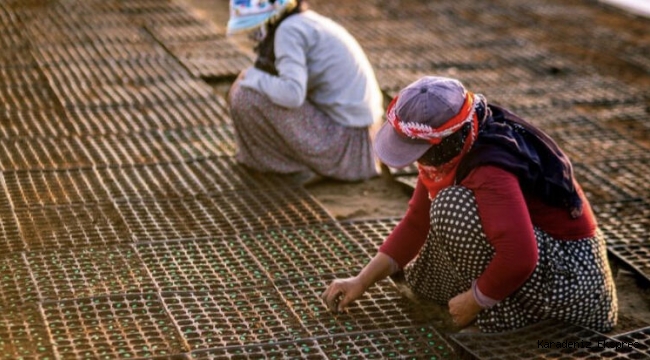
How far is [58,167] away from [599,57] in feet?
14.2

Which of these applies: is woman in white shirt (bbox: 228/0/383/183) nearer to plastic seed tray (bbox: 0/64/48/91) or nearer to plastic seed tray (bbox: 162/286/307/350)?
plastic seed tray (bbox: 162/286/307/350)

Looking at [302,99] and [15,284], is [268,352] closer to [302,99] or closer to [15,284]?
[15,284]

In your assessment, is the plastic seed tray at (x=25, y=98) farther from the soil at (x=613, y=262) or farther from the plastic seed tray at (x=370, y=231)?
the plastic seed tray at (x=370, y=231)

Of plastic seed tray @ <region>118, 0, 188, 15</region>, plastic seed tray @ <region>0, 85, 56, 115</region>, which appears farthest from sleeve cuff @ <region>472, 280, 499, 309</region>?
plastic seed tray @ <region>118, 0, 188, 15</region>

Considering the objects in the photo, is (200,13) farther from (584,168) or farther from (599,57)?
(584,168)

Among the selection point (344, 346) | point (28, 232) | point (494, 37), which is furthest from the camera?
point (494, 37)

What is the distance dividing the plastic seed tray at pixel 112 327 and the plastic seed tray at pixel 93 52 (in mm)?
3450

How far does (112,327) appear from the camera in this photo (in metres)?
3.54

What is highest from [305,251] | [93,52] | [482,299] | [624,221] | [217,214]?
[482,299]

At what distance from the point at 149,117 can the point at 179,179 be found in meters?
1.00

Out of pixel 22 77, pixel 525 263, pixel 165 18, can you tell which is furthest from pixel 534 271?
pixel 165 18

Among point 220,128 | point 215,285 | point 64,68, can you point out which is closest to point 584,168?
point 220,128

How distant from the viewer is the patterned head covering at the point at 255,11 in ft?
15.7

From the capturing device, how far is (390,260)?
11.9 ft
